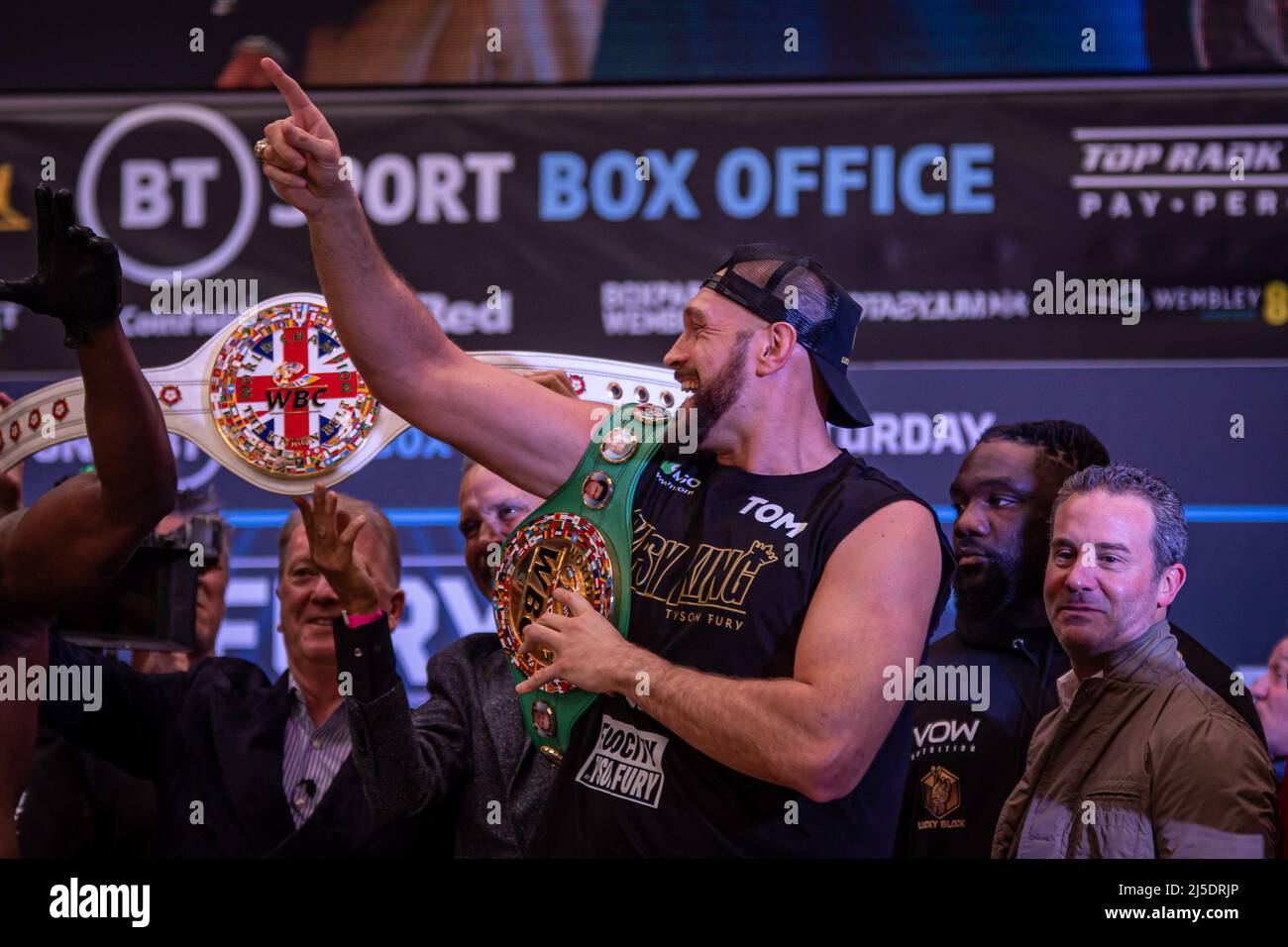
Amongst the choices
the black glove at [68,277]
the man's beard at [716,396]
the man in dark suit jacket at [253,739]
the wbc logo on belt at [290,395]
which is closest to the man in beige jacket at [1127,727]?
the man's beard at [716,396]

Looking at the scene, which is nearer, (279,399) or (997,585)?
(997,585)

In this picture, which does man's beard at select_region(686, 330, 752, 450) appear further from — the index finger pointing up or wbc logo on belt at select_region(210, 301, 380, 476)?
wbc logo on belt at select_region(210, 301, 380, 476)

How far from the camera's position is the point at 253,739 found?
2557mm

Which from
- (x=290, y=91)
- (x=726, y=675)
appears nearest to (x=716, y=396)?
(x=726, y=675)

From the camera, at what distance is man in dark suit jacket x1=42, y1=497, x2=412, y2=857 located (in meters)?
2.48

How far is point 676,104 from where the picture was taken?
10.5 feet

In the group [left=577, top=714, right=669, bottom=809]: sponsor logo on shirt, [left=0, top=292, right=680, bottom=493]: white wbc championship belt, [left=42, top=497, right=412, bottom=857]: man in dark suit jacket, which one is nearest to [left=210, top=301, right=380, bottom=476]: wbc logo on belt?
[left=0, top=292, right=680, bottom=493]: white wbc championship belt

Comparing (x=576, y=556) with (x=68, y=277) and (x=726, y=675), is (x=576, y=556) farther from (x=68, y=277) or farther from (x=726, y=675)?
(x=68, y=277)

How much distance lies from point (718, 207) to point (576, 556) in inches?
51.6

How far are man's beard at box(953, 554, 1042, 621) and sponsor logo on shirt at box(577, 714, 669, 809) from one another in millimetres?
932

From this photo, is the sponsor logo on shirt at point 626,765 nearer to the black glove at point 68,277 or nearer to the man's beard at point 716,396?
the man's beard at point 716,396

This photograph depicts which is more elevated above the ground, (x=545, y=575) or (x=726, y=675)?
(x=545, y=575)

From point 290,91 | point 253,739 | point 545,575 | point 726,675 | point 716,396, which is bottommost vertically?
point 253,739
